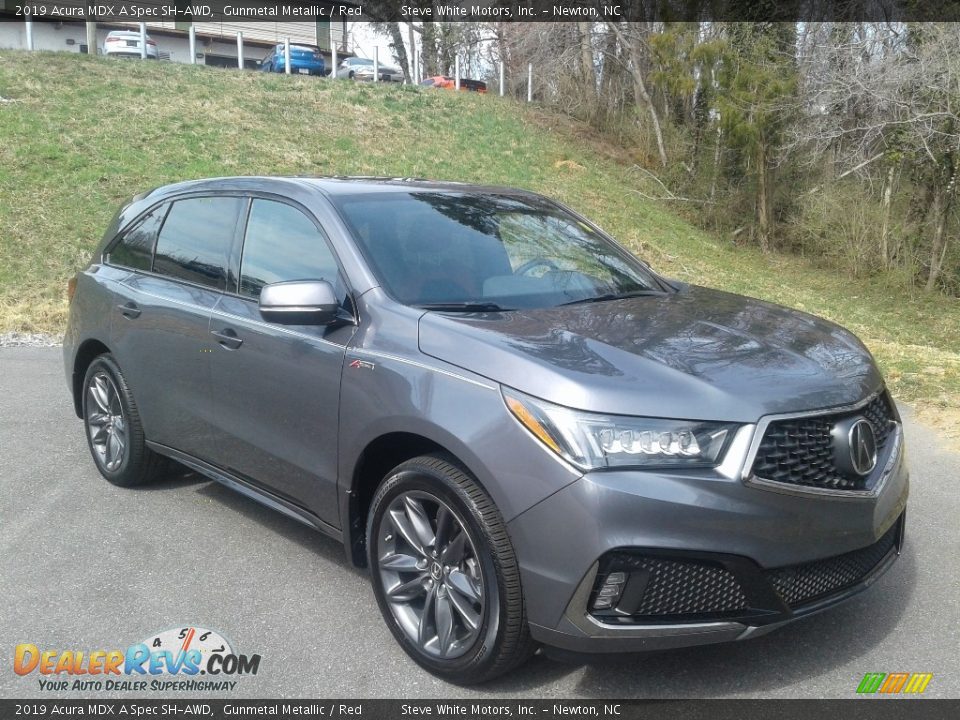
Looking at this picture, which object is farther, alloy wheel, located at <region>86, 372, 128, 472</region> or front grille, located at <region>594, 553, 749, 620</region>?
alloy wheel, located at <region>86, 372, 128, 472</region>

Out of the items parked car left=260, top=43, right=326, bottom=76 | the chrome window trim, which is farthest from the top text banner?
the chrome window trim

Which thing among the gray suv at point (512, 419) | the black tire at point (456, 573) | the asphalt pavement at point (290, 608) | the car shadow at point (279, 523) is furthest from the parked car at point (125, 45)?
the black tire at point (456, 573)

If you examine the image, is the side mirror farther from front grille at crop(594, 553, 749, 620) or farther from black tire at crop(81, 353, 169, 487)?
black tire at crop(81, 353, 169, 487)

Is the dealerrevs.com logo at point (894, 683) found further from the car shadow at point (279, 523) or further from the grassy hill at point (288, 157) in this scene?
the grassy hill at point (288, 157)

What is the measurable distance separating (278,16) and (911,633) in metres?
50.5

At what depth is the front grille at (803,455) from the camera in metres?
2.99

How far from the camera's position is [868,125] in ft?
62.9

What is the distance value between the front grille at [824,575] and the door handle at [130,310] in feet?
11.8

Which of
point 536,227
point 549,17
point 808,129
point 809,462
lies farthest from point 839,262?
point 809,462

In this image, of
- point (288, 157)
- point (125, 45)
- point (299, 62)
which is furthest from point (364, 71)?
point (288, 157)

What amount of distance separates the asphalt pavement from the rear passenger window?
1.34 metres

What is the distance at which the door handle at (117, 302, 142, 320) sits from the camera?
5.09 metres

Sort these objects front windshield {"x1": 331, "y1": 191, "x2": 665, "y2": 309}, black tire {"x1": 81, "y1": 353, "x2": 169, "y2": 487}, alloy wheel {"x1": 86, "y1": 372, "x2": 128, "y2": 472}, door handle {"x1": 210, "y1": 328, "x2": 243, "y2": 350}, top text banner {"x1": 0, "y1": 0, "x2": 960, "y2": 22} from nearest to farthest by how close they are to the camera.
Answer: front windshield {"x1": 331, "y1": 191, "x2": 665, "y2": 309}
door handle {"x1": 210, "y1": 328, "x2": 243, "y2": 350}
black tire {"x1": 81, "y1": 353, "x2": 169, "y2": 487}
alloy wheel {"x1": 86, "y1": 372, "x2": 128, "y2": 472}
top text banner {"x1": 0, "y1": 0, "x2": 960, "y2": 22}

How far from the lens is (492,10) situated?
36500mm
